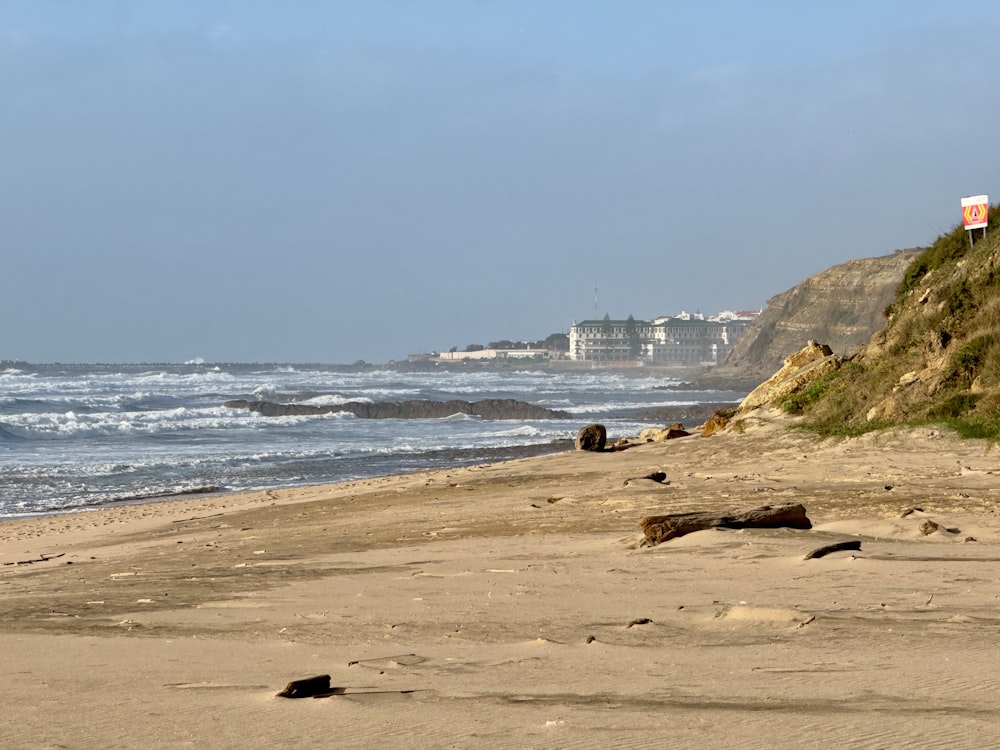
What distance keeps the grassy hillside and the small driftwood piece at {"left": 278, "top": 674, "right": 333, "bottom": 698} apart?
10512mm

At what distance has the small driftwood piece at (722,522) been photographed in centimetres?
823

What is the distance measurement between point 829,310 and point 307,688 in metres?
93.1

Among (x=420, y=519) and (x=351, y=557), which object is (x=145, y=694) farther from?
(x=420, y=519)

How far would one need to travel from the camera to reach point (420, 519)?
38.4 feet

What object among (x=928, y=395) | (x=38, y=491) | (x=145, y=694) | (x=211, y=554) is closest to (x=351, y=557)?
(x=211, y=554)

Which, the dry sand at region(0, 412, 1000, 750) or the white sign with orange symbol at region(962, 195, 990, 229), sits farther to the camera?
the white sign with orange symbol at region(962, 195, 990, 229)

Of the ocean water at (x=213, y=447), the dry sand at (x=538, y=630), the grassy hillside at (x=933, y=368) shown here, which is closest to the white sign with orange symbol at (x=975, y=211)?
the grassy hillside at (x=933, y=368)

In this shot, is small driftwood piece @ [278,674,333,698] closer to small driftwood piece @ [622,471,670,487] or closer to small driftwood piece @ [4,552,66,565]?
small driftwood piece @ [4,552,66,565]

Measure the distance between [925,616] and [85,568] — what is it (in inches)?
277

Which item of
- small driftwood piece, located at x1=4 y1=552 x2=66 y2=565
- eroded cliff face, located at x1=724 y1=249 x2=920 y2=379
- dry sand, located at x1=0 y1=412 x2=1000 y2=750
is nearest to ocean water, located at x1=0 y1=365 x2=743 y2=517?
small driftwood piece, located at x1=4 y1=552 x2=66 y2=565

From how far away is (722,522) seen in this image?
8.31 meters

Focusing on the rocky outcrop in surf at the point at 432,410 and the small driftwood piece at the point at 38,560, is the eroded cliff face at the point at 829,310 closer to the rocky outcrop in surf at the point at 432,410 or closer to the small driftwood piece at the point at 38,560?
the rocky outcrop in surf at the point at 432,410

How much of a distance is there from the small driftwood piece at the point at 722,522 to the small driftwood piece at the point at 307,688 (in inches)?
155

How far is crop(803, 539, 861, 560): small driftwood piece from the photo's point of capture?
23.6 feet
